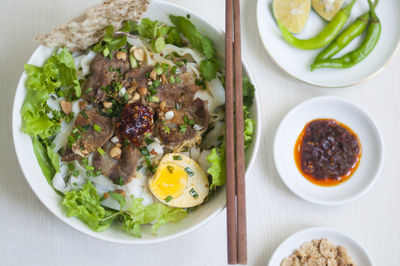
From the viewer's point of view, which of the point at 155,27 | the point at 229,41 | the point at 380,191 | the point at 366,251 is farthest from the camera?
the point at 380,191

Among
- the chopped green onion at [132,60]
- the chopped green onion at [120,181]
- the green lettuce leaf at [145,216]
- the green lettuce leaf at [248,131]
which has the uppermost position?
the chopped green onion at [132,60]

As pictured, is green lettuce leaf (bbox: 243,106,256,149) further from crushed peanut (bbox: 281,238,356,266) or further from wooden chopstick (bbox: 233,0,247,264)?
crushed peanut (bbox: 281,238,356,266)

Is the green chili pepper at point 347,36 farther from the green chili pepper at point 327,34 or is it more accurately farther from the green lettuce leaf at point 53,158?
the green lettuce leaf at point 53,158

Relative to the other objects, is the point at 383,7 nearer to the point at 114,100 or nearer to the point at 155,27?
the point at 155,27

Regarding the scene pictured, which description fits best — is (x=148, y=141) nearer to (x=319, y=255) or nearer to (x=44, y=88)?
(x=44, y=88)

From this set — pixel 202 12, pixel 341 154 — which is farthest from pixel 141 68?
pixel 341 154

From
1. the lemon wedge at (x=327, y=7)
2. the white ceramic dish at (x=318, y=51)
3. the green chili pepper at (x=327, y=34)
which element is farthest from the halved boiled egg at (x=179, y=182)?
the lemon wedge at (x=327, y=7)
